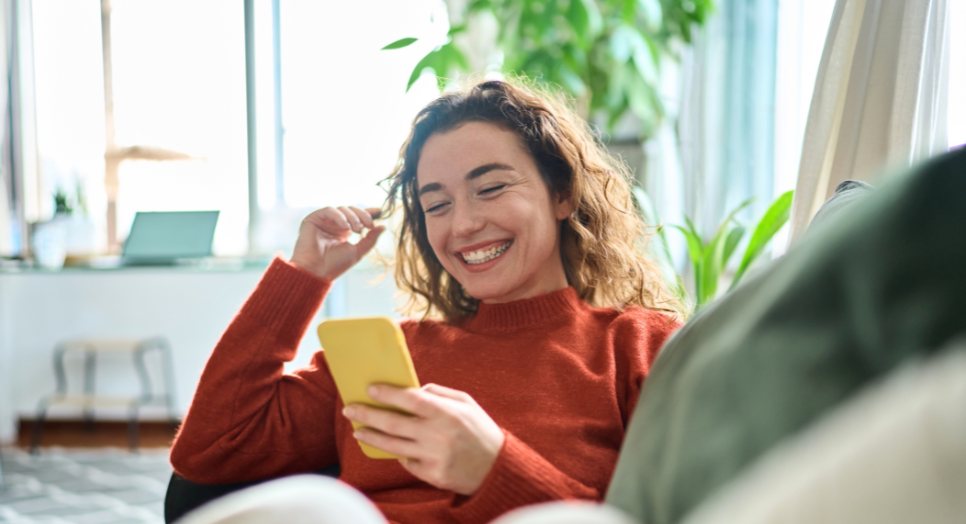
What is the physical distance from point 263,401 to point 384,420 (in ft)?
1.42

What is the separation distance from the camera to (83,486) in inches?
105

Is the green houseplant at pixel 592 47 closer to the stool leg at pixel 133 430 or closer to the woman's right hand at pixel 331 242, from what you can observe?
the woman's right hand at pixel 331 242

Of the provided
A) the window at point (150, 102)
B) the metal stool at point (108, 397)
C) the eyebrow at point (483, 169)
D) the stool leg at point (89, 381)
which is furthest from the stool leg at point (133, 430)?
the eyebrow at point (483, 169)

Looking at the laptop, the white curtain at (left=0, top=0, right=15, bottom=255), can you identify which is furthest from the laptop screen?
the white curtain at (left=0, top=0, right=15, bottom=255)

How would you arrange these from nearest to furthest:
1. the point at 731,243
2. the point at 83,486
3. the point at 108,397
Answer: the point at 731,243 → the point at 83,486 → the point at 108,397

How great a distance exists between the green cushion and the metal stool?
10.8ft

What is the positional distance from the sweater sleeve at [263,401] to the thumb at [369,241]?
0.12m

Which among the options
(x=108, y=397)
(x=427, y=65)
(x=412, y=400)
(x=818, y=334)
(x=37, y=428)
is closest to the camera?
(x=818, y=334)

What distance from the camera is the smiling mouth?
113 centimetres

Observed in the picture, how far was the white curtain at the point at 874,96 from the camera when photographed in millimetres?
960

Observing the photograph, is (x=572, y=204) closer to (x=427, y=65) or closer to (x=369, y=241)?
(x=369, y=241)

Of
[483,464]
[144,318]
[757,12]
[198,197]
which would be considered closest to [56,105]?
[198,197]

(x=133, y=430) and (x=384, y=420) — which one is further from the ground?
(x=384, y=420)

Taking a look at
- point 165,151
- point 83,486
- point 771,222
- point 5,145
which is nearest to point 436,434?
point 771,222
